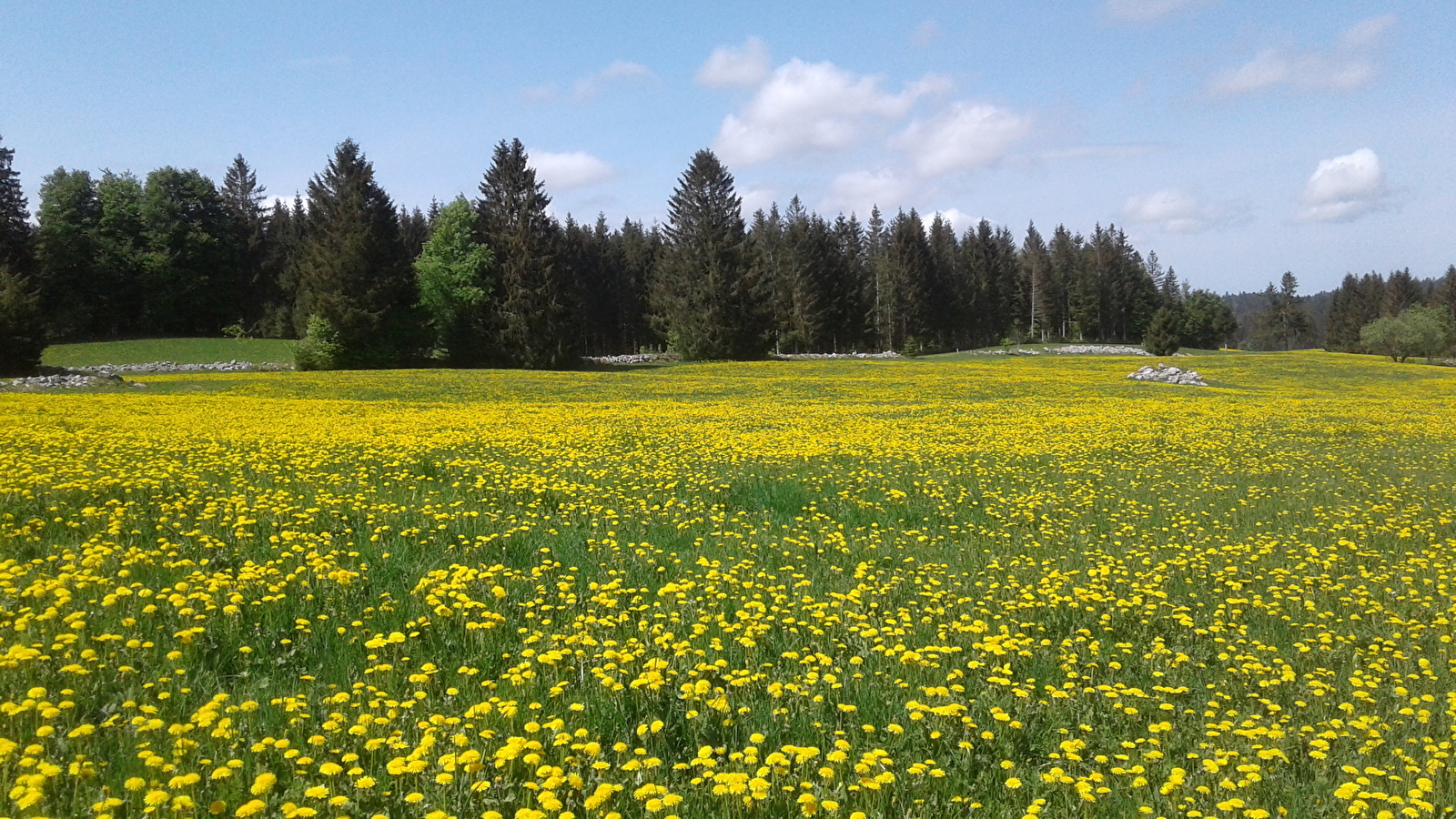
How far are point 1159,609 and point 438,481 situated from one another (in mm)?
8550

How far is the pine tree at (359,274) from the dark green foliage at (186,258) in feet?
71.8

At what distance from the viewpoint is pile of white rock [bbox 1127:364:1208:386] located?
41250 mm

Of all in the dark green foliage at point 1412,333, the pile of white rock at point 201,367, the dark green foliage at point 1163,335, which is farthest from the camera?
the dark green foliage at point 1163,335

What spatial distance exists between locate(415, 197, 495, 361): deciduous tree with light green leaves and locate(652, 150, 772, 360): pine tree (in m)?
15.2

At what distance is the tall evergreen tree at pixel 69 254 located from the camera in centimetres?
6322

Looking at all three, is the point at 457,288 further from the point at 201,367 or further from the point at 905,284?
the point at 905,284

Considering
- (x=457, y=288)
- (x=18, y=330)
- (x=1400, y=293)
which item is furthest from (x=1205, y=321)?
(x=18, y=330)

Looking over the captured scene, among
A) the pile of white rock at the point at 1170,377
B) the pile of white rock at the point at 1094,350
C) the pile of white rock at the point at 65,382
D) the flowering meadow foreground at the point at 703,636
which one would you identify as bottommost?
the flowering meadow foreground at the point at 703,636

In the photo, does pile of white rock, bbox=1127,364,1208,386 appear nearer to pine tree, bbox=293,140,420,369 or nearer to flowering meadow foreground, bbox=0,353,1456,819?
flowering meadow foreground, bbox=0,353,1456,819

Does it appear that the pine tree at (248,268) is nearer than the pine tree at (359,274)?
No

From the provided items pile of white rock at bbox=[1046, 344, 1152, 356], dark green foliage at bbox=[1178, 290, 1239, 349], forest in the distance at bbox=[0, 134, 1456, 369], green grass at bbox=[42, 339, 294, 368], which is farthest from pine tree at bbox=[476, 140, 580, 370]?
dark green foliage at bbox=[1178, 290, 1239, 349]

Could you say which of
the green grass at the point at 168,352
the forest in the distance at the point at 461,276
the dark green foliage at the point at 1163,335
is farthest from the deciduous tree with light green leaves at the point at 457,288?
the dark green foliage at the point at 1163,335

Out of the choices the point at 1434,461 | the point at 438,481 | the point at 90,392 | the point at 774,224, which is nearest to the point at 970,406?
the point at 1434,461

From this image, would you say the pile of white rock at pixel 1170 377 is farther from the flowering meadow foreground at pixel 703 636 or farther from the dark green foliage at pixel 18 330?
the dark green foliage at pixel 18 330
